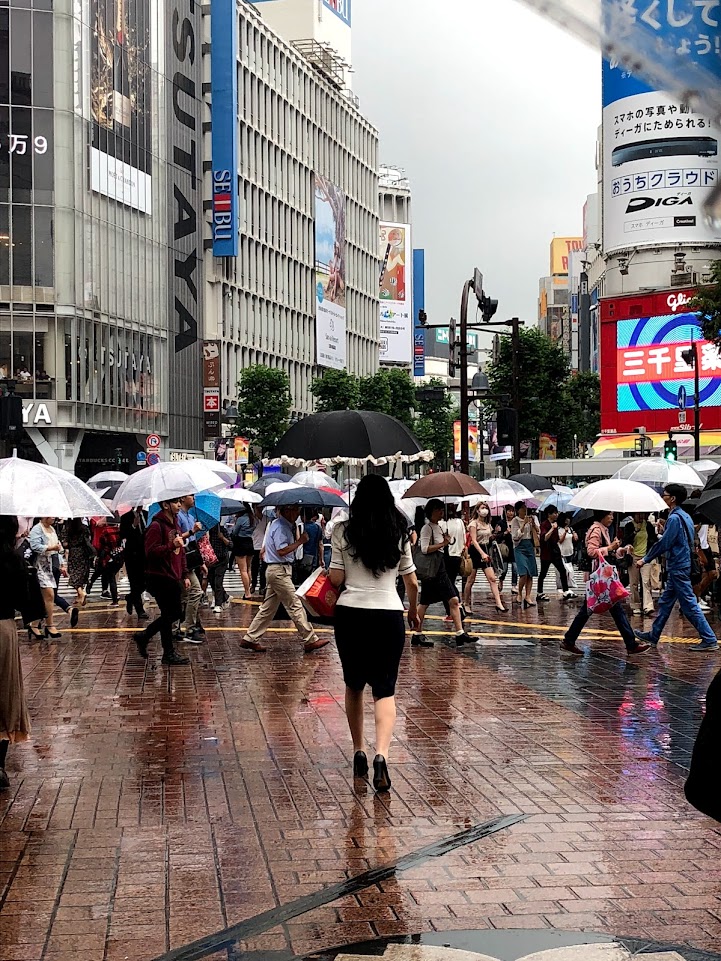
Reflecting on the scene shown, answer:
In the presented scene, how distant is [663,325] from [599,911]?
2708 inches

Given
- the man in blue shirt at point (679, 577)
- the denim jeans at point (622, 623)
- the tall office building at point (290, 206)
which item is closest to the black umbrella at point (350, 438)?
the denim jeans at point (622, 623)

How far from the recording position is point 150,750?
375 inches

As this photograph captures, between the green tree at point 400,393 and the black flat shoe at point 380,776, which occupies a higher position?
the green tree at point 400,393

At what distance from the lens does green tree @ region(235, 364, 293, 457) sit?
7381cm

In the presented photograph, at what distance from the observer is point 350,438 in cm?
1376

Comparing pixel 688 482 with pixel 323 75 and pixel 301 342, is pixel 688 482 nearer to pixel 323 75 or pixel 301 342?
pixel 301 342

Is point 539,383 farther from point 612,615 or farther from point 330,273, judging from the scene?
point 612,615

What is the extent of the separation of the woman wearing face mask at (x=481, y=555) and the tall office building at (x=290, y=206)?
52718 mm

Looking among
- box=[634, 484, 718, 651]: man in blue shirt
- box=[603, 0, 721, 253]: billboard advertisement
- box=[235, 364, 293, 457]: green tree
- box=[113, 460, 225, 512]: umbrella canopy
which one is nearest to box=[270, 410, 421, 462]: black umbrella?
box=[113, 460, 225, 512]: umbrella canopy

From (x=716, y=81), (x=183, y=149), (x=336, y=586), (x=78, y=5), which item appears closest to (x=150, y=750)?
(x=336, y=586)

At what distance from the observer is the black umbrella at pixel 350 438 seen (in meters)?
13.7

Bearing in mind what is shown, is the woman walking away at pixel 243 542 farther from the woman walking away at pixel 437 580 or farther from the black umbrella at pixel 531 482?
the black umbrella at pixel 531 482

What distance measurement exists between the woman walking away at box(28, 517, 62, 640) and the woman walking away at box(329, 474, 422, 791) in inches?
382

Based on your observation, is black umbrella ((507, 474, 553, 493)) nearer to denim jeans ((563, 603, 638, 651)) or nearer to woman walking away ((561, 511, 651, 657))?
woman walking away ((561, 511, 651, 657))
